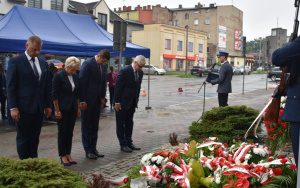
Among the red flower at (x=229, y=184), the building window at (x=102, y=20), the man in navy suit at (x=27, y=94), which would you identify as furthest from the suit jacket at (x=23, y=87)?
the building window at (x=102, y=20)

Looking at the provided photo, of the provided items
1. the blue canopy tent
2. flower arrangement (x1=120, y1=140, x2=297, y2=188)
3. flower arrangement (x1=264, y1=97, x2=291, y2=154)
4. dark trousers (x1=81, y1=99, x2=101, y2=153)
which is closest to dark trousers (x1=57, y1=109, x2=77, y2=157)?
dark trousers (x1=81, y1=99, x2=101, y2=153)

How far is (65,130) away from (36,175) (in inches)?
138

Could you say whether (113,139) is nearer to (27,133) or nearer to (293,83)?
(27,133)

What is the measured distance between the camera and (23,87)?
5.12 m

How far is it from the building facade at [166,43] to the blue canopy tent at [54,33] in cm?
4095

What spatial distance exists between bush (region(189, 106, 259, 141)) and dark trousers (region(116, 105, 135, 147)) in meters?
1.35

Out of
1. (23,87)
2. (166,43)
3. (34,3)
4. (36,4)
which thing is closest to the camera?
(23,87)

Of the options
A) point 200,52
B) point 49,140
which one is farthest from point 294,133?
point 200,52

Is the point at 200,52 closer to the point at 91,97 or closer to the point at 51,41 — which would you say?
the point at 51,41

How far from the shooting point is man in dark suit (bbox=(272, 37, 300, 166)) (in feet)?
10.7

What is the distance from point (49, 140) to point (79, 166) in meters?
2.56

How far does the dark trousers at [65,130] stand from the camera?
243 inches

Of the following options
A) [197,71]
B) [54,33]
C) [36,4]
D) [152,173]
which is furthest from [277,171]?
[197,71]

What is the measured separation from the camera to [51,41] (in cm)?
1141
